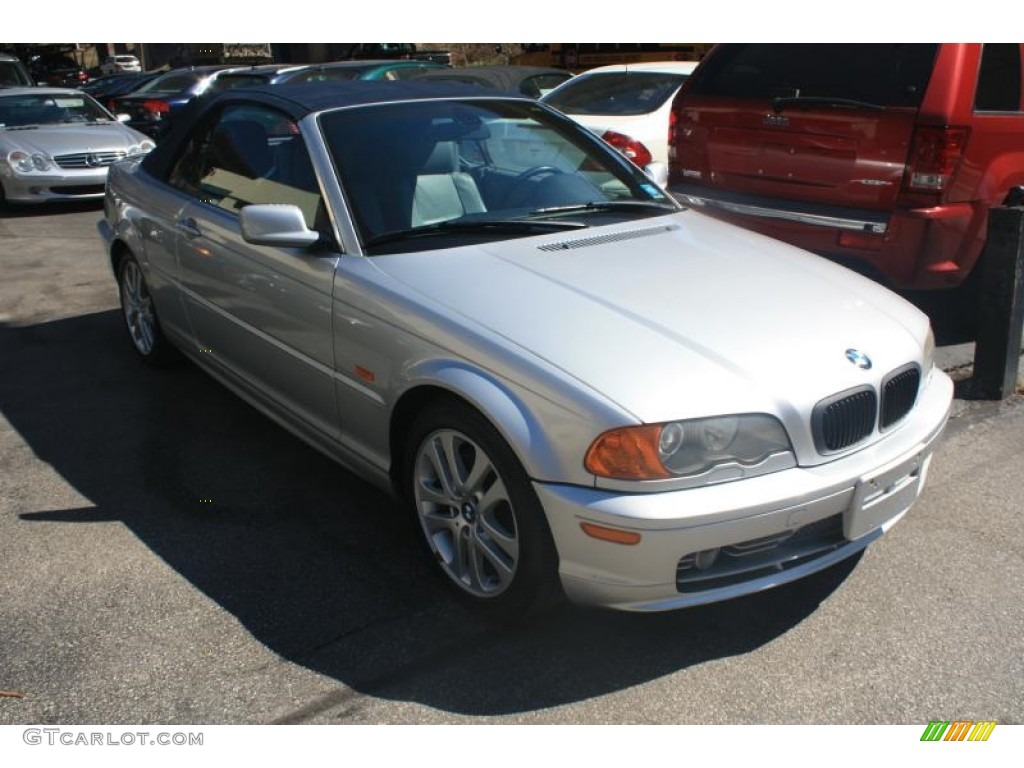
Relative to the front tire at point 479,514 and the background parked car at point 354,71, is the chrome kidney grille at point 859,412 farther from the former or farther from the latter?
the background parked car at point 354,71

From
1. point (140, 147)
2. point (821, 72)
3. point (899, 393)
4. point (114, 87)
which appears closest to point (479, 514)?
point (899, 393)

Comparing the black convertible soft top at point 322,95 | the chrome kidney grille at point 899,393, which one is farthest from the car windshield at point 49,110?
the chrome kidney grille at point 899,393

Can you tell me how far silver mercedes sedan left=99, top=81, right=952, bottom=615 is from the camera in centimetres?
263

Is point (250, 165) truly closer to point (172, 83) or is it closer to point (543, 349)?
point (543, 349)

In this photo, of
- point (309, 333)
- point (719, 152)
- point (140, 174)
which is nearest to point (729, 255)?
point (309, 333)

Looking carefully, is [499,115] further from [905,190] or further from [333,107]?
[905,190]

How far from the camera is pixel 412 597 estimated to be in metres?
3.24

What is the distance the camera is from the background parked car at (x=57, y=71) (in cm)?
3009

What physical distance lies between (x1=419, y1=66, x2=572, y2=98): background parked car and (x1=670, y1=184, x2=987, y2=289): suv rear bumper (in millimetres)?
5185

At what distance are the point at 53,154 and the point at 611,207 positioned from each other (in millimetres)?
9061

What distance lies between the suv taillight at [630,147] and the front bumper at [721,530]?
15.0 ft

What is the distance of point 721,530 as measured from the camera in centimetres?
259

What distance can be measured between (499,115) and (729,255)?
1.22 m

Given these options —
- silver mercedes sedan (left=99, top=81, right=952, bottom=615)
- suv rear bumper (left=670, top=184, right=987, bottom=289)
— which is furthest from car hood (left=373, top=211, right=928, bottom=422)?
suv rear bumper (left=670, top=184, right=987, bottom=289)
